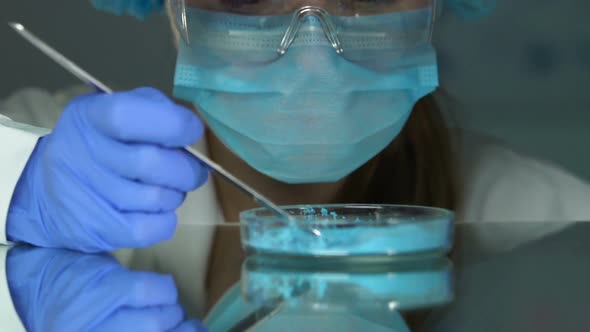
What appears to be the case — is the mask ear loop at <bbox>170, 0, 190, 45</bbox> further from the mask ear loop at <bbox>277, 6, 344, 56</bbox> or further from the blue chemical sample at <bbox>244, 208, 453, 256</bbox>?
the blue chemical sample at <bbox>244, 208, 453, 256</bbox>

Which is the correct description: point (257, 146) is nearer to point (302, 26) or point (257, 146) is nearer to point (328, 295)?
point (302, 26)

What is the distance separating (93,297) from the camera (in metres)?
0.67

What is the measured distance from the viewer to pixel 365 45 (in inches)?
53.6

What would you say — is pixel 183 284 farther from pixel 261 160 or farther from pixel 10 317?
pixel 261 160

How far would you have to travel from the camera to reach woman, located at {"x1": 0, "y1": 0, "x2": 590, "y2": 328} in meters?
0.98

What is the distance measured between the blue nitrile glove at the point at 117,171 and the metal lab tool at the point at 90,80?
4 centimetres

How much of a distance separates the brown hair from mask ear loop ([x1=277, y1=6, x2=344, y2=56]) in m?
0.50

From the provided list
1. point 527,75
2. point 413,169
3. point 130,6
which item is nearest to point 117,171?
point 130,6

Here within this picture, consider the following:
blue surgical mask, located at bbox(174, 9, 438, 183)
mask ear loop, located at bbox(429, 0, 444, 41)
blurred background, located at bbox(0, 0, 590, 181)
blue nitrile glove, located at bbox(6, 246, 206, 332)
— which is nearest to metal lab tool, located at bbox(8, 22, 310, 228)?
blue nitrile glove, located at bbox(6, 246, 206, 332)

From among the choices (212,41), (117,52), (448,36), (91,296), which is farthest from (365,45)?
(448,36)

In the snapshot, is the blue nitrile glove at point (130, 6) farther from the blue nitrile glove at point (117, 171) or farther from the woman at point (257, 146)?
the blue nitrile glove at point (117, 171)

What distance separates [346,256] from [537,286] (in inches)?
7.8

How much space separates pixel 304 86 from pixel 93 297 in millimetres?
714

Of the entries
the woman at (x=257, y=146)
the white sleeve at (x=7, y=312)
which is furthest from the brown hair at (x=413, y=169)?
the white sleeve at (x=7, y=312)
